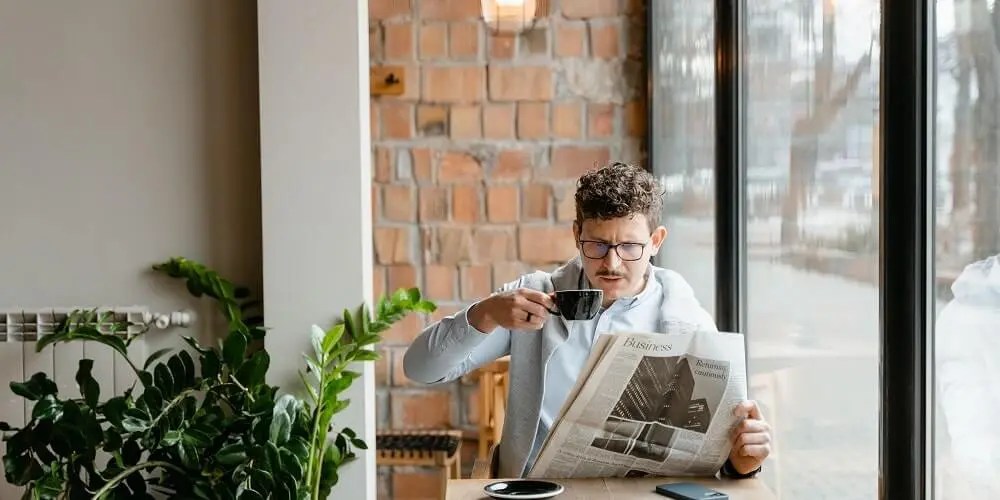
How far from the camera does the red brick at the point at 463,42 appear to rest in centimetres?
362

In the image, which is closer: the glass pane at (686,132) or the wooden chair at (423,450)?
the glass pane at (686,132)

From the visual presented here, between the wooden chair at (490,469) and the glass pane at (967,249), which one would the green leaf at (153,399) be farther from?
the glass pane at (967,249)

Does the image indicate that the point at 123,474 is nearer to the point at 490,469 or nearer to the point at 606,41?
the point at 490,469

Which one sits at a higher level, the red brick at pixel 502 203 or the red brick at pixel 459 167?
the red brick at pixel 459 167

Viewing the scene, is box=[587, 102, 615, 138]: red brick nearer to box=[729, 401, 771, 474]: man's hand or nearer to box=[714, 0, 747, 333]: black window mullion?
box=[714, 0, 747, 333]: black window mullion

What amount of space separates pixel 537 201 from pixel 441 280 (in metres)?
0.44

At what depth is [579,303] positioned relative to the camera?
171 centimetres

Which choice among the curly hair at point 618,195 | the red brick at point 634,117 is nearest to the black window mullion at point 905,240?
the curly hair at point 618,195

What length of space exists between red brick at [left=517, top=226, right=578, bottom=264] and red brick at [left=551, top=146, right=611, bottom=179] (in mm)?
196

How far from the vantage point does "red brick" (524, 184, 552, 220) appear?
3.67 m

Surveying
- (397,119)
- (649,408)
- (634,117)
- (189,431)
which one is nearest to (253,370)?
(189,431)

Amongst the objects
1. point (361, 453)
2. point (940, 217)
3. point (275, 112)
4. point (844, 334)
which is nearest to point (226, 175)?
point (275, 112)

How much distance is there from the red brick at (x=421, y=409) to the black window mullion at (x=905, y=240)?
7.83 feet

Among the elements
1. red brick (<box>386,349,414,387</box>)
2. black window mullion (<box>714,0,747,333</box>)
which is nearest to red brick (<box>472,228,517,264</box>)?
red brick (<box>386,349,414,387</box>)
